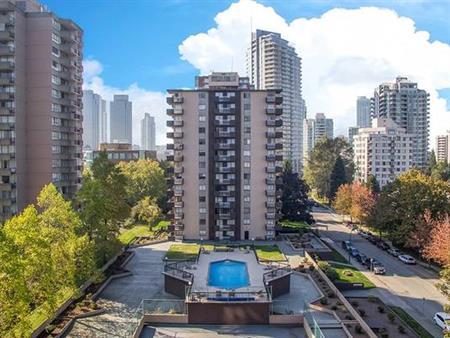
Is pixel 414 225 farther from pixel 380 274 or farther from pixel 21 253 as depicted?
pixel 21 253

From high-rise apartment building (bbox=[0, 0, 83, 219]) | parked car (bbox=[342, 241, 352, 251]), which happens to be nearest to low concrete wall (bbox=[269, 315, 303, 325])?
parked car (bbox=[342, 241, 352, 251])

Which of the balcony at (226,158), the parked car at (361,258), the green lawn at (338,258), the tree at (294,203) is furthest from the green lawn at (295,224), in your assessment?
the balcony at (226,158)

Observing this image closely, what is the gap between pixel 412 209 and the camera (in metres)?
54.3

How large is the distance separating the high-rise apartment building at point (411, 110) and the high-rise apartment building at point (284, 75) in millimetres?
34157

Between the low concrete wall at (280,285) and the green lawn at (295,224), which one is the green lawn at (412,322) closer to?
the low concrete wall at (280,285)

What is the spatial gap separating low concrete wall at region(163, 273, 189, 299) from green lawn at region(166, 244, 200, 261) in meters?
11.8

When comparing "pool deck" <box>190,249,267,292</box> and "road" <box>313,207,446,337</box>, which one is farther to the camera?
"road" <box>313,207,446,337</box>

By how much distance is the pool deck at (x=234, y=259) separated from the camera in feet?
110

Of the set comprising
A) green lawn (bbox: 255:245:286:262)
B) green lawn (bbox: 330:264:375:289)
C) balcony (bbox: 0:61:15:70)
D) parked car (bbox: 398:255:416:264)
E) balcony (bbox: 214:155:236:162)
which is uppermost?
balcony (bbox: 0:61:15:70)

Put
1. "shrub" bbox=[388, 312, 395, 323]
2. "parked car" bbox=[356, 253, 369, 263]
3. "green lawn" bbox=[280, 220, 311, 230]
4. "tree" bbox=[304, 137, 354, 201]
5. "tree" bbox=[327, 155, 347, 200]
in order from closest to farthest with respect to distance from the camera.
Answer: "shrub" bbox=[388, 312, 395, 323] < "parked car" bbox=[356, 253, 369, 263] < "green lawn" bbox=[280, 220, 311, 230] < "tree" bbox=[327, 155, 347, 200] < "tree" bbox=[304, 137, 354, 201]

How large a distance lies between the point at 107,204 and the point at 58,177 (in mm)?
18617

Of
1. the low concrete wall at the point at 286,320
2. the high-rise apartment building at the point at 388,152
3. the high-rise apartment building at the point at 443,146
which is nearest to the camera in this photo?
the low concrete wall at the point at 286,320

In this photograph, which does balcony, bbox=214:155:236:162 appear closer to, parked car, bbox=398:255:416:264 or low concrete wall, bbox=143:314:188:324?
parked car, bbox=398:255:416:264

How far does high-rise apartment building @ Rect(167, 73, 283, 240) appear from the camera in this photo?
199ft
